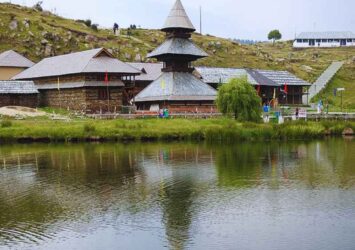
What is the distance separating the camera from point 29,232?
80.7ft

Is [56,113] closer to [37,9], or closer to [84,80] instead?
[84,80]

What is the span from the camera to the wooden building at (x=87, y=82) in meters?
74.4

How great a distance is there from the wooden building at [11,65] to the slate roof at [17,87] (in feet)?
53.2

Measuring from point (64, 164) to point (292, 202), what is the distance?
21141 mm

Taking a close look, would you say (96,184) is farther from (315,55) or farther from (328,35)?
(328,35)

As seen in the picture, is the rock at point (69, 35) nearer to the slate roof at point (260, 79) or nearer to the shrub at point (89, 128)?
the slate roof at point (260, 79)

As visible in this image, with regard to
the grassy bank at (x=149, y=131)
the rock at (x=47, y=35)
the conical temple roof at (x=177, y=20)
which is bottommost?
the grassy bank at (x=149, y=131)

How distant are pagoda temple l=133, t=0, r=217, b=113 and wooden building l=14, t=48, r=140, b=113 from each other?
3.91 m

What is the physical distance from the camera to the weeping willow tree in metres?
65.2

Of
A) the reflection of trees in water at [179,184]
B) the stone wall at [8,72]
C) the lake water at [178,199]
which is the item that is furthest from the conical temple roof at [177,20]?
the lake water at [178,199]

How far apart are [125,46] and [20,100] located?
51.3 meters

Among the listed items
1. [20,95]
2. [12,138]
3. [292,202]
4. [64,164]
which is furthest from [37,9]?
[292,202]

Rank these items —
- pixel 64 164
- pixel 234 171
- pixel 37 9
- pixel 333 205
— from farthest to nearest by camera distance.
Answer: pixel 37 9
pixel 64 164
pixel 234 171
pixel 333 205

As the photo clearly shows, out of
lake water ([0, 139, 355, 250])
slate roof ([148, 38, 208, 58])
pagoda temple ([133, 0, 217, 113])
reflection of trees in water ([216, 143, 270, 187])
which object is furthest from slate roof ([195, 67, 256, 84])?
lake water ([0, 139, 355, 250])
